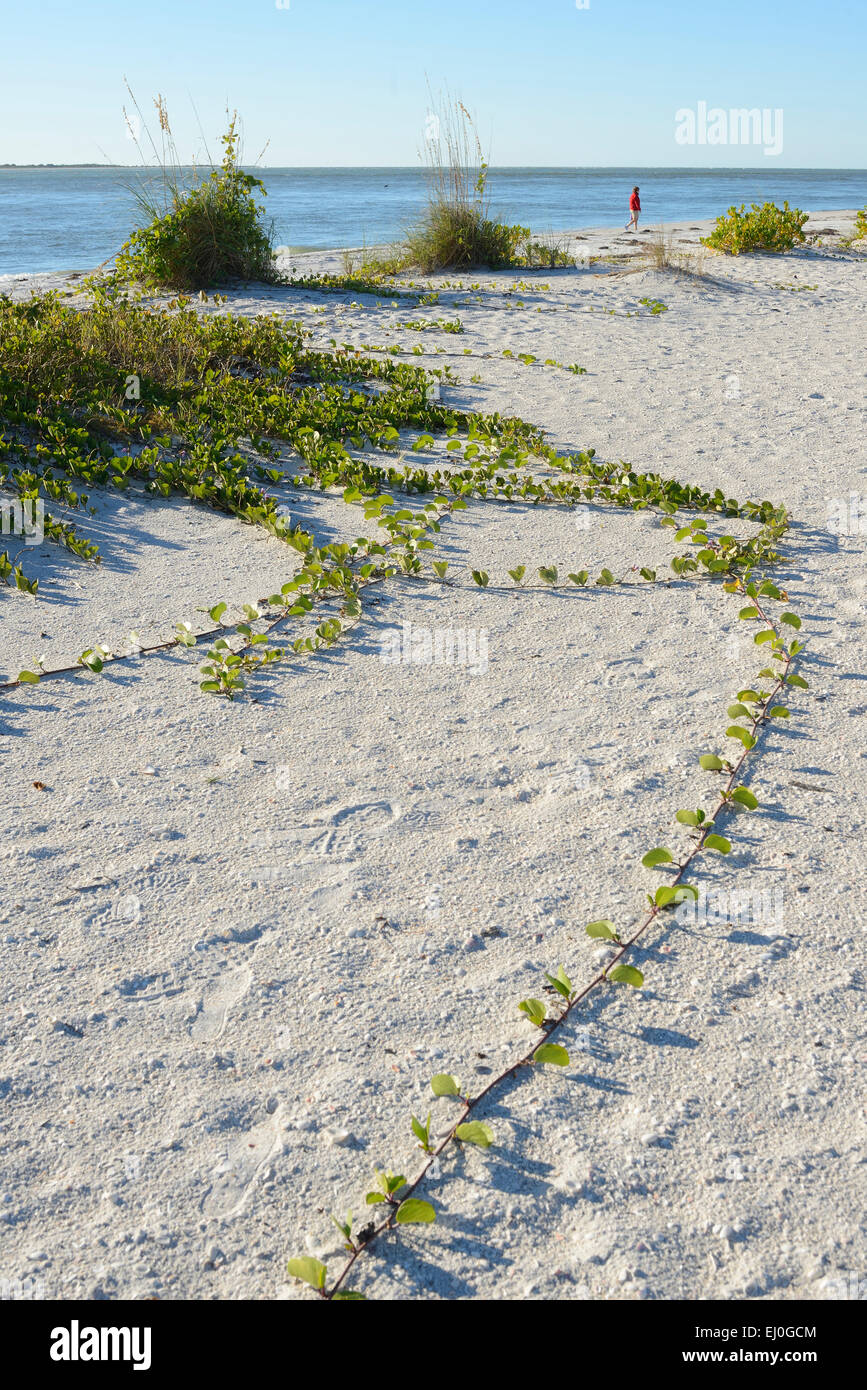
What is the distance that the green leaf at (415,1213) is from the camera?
1.77 meters

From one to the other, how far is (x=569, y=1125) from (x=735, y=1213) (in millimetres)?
344

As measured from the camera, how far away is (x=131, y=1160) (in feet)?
Result: 6.33

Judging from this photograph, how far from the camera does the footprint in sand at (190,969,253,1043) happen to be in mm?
2211

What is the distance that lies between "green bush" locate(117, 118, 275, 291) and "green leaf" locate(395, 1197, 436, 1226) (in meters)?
11.7

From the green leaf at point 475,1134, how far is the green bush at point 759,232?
16068 millimetres

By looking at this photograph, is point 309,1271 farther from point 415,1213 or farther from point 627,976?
point 627,976

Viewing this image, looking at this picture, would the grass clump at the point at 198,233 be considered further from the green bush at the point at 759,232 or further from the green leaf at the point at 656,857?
the green leaf at the point at 656,857

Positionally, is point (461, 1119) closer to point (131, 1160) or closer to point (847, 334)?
point (131, 1160)

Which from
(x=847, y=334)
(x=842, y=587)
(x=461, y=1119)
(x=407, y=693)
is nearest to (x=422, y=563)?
(x=407, y=693)

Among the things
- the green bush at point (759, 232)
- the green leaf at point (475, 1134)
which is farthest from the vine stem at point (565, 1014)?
the green bush at point (759, 232)

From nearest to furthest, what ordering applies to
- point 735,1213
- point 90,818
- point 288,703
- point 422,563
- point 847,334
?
point 735,1213
point 90,818
point 288,703
point 422,563
point 847,334

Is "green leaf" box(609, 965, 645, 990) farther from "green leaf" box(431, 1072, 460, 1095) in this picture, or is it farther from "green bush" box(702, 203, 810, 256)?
"green bush" box(702, 203, 810, 256)

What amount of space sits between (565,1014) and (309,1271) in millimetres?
797
